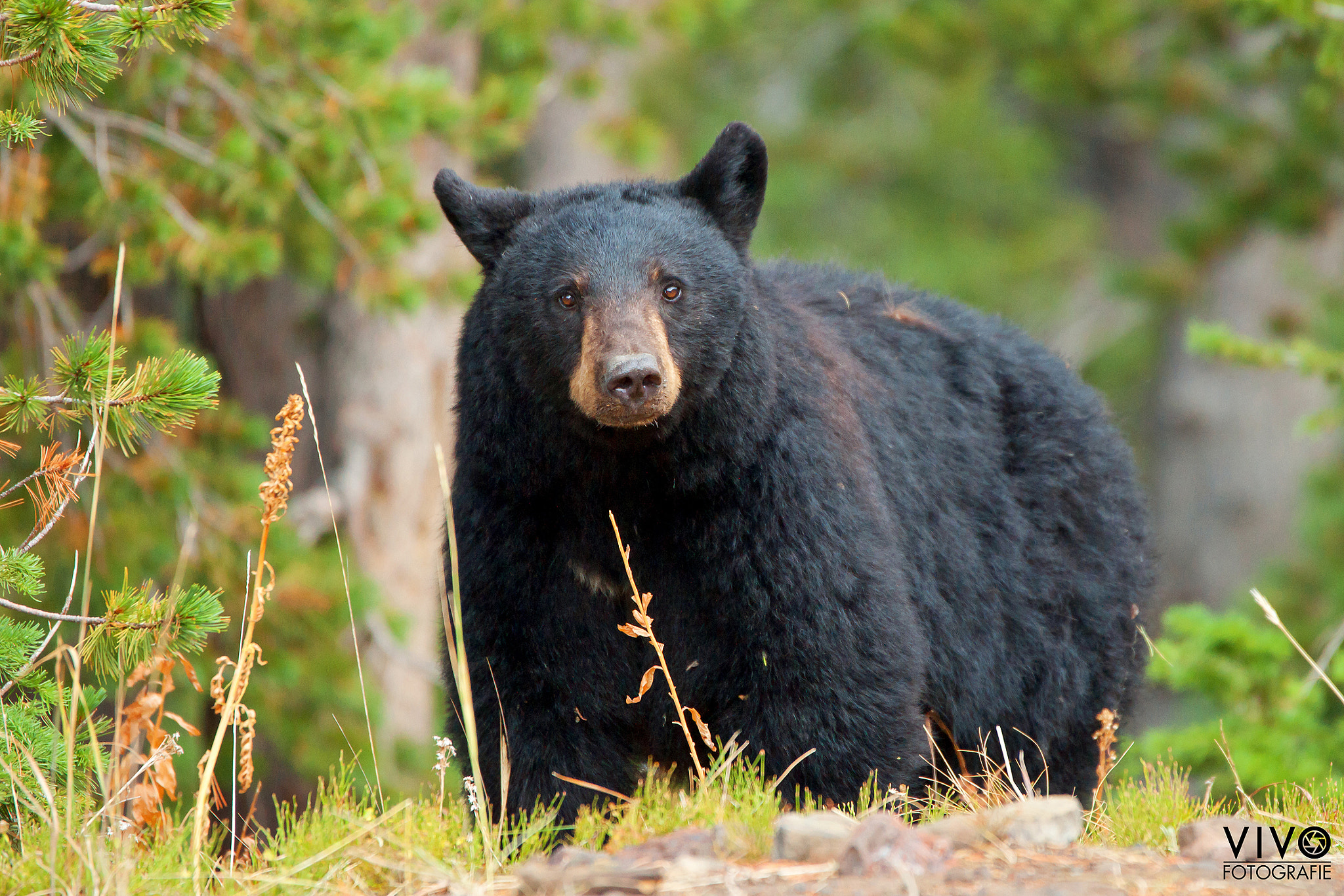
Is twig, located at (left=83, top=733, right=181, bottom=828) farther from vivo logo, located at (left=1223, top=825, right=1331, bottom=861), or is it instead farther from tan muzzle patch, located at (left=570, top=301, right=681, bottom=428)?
vivo logo, located at (left=1223, top=825, right=1331, bottom=861)

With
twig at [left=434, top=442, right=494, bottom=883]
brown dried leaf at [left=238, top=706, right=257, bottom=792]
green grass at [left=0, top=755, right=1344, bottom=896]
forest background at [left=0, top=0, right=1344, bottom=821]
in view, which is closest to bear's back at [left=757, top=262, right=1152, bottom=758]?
forest background at [left=0, top=0, right=1344, bottom=821]

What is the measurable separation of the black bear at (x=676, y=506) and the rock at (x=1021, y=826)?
2.91 ft

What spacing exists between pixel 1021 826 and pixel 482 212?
2.49 m

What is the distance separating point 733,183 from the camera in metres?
4.38

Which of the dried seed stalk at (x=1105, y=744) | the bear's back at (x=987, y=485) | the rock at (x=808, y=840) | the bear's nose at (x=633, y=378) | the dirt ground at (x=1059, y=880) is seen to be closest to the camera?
the dirt ground at (x=1059, y=880)

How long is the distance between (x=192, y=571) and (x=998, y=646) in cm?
403

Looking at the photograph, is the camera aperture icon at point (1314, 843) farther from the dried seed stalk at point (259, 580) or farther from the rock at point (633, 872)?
the dried seed stalk at point (259, 580)

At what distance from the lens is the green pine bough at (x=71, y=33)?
3277mm

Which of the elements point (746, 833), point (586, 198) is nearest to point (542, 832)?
point (746, 833)

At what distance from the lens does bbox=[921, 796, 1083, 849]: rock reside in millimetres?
2885

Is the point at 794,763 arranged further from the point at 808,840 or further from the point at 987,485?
the point at 987,485

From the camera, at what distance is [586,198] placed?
4371mm

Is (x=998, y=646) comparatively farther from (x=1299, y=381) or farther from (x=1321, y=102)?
(x=1299, y=381)

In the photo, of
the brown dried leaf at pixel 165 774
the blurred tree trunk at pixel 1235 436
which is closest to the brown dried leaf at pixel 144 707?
the brown dried leaf at pixel 165 774
